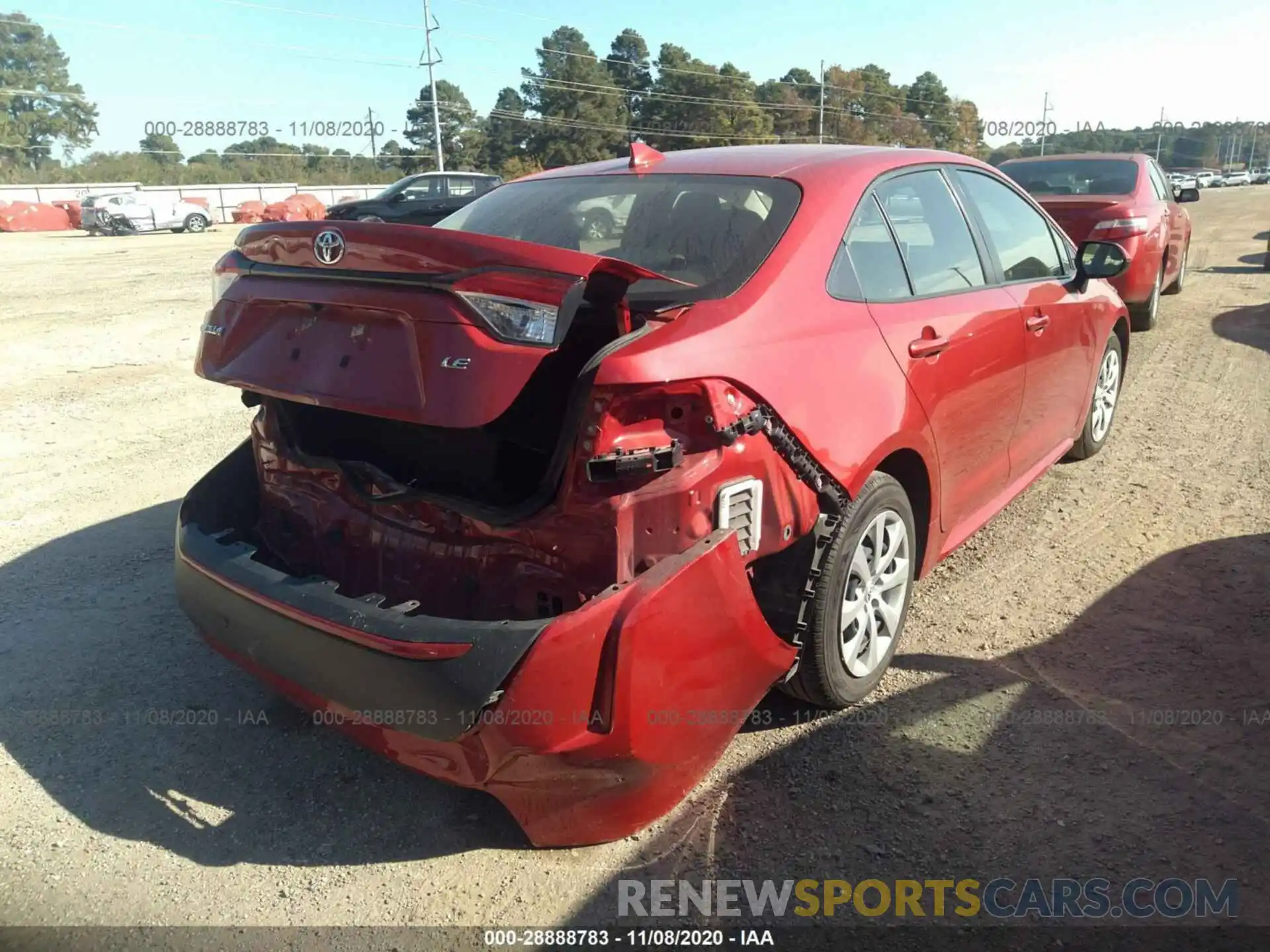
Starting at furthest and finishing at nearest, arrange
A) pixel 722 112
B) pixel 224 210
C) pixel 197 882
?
1. pixel 722 112
2. pixel 224 210
3. pixel 197 882

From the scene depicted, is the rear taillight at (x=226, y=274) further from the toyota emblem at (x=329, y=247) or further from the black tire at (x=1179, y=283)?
the black tire at (x=1179, y=283)

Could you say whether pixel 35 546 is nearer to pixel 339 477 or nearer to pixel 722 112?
pixel 339 477

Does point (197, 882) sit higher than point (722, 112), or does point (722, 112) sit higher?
point (722, 112)

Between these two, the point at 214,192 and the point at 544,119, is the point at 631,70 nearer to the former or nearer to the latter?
the point at 544,119

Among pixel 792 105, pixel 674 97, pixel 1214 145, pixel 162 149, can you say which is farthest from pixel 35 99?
pixel 1214 145

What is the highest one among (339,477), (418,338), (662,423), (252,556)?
(418,338)

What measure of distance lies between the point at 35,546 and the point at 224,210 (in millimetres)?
45693

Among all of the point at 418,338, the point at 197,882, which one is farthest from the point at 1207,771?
the point at 197,882

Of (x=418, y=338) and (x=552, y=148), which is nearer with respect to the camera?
(x=418, y=338)

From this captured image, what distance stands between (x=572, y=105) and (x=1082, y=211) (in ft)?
210

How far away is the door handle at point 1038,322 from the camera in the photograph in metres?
3.75

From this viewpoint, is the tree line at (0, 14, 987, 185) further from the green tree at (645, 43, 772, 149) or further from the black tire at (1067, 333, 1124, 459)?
the black tire at (1067, 333, 1124, 459)

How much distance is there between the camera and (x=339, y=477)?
2689mm

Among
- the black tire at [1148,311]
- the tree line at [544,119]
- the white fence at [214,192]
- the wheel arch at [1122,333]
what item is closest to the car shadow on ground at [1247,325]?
the black tire at [1148,311]
